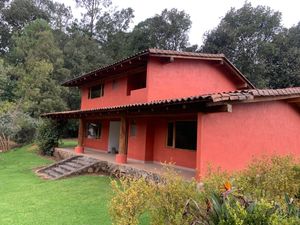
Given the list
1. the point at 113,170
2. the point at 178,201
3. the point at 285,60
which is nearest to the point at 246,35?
the point at 285,60

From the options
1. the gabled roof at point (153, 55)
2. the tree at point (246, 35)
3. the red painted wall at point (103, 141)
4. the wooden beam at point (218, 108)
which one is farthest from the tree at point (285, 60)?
the wooden beam at point (218, 108)

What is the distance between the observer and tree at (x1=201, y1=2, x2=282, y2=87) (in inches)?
1461

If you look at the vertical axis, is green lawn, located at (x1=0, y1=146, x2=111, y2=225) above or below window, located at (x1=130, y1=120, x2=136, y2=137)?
below

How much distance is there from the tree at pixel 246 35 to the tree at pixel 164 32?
5848mm

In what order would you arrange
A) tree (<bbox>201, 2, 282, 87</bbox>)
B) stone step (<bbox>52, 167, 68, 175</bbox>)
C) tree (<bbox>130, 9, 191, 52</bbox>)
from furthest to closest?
tree (<bbox>130, 9, 191, 52</bbox>) → tree (<bbox>201, 2, 282, 87</bbox>) → stone step (<bbox>52, 167, 68, 175</bbox>)

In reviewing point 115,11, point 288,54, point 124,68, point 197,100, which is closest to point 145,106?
point 197,100

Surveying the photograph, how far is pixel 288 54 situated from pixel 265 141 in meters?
26.2

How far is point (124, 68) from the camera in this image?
17.4 m

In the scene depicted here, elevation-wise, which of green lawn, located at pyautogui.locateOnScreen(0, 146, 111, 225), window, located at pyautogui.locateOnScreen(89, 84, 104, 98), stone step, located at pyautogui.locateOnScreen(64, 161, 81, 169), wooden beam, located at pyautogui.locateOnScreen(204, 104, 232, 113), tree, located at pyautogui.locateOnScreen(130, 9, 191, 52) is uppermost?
tree, located at pyautogui.locateOnScreen(130, 9, 191, 52)

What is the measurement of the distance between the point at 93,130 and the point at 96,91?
10.5 ft

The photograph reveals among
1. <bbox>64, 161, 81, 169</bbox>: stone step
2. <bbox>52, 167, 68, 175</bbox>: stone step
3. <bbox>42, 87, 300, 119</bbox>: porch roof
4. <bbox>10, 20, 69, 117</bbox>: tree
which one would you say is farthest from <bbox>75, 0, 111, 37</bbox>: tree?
<bbox>42, 87, 300, 119</bbox>: porch roof

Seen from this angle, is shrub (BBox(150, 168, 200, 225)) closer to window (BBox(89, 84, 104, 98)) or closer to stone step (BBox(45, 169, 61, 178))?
stone step (BBox(45, 169, 61, 178))

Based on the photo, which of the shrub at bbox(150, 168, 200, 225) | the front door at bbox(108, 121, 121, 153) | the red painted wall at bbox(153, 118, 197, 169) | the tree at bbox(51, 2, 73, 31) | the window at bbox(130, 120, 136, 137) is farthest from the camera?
the tree at bbox(51, 2, 73, 31)

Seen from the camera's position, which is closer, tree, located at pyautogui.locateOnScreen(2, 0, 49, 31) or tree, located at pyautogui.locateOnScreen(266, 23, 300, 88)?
tree, located at pyautogui.locateOnScreen(266, 23, 300, 88)
